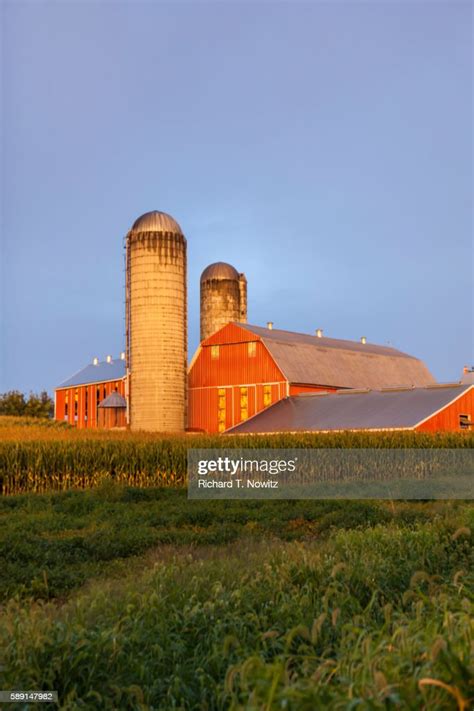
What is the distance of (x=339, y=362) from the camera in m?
56.3

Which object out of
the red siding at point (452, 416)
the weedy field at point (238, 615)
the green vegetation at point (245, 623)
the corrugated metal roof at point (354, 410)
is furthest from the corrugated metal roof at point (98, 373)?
the green vegetation at point (245, 623)

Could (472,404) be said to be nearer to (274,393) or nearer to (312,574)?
(274,393)

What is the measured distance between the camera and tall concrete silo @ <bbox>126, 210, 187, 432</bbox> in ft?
157

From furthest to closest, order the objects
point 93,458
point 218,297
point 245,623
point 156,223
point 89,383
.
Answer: point 218,297 → point 89,383 → point 156,223 → point 93,458 → point 245,623

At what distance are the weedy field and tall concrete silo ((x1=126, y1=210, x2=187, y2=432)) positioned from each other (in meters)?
28.2

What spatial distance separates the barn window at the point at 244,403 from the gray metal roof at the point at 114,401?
7.24 m

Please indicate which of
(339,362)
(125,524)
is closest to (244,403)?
(339,362)

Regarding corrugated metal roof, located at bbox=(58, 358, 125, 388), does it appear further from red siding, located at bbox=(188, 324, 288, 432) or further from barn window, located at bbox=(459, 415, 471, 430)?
barn window, located at bbox=(459, 415, 471, 430)

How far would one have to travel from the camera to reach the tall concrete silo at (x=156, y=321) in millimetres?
47906

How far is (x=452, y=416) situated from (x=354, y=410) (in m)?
4.75

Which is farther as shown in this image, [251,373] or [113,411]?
[113,411]

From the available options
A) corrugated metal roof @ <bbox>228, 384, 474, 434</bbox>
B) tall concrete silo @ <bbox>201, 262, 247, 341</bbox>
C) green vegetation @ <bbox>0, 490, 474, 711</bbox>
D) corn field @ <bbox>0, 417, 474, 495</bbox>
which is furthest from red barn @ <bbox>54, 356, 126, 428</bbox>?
green vegetation @ <bbox>0, 490, 474, 711</bbox>

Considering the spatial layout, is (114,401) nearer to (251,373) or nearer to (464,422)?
(251,373)

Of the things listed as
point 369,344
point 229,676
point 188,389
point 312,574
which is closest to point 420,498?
point 312,574
